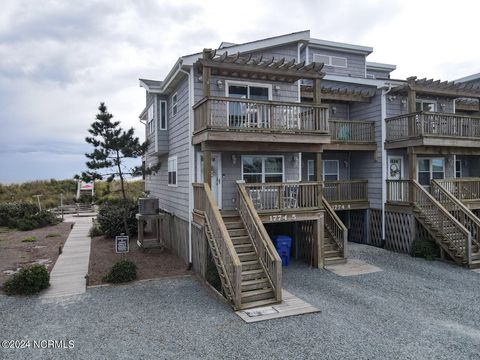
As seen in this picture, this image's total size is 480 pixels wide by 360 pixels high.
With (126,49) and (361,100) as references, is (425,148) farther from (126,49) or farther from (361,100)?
(126,49)

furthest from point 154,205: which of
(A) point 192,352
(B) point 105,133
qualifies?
(A) point 192,352

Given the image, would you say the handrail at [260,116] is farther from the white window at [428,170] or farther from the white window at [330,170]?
the white window at [428,170]

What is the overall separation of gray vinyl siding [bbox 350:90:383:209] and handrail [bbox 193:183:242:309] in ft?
31.4

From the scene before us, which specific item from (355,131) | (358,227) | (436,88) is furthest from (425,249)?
(436,88)

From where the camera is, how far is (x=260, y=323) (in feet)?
24.4

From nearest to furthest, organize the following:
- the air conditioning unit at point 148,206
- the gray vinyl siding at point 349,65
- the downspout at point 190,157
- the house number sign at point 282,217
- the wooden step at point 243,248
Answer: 1. the wooden step at point 243,248
2. the house number sign at point 282,217
3. the downspout at point 190,157
4. the air conditioning unit at point 148,206
5. the gray vinyl siding at point 349,65

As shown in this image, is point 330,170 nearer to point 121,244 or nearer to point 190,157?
point 190,157

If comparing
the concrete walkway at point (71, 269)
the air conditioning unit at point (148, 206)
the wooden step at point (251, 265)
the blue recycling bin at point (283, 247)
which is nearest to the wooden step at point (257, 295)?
the wooden step at point (251, 265)

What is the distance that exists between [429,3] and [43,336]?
17.3 meters

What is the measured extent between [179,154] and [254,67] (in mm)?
4719

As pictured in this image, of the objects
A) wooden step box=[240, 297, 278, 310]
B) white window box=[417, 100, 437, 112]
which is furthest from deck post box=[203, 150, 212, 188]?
white window box=[417, 100, 437, 112]

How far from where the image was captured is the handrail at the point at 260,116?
10.7 m

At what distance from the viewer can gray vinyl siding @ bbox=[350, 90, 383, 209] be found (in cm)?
1617

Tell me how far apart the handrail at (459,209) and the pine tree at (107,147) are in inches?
527
